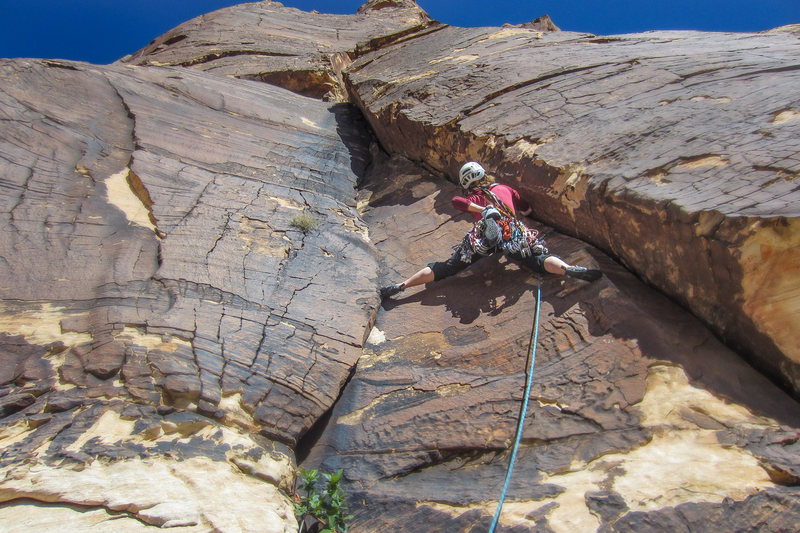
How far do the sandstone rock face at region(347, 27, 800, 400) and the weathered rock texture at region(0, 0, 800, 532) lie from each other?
22mm

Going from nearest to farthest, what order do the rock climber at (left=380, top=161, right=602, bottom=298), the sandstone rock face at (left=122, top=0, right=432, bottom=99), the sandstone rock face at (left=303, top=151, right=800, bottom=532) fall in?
the sandstone rock face at (left=303, top=151, right=800, bottom=532), the rock climber at (left=380, top=161, right=602, bottom=298), the sandstone rock face at (left=122, top=0, right=432, bottom=99)

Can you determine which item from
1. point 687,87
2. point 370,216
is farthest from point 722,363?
point 370,216

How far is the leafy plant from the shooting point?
8.59ft

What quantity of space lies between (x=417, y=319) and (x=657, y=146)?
2182 mm

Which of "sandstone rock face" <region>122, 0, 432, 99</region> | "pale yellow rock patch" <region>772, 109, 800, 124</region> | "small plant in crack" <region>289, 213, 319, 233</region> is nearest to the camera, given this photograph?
"pale yellow rock patch" <region>772, 109, 800, 124</region>

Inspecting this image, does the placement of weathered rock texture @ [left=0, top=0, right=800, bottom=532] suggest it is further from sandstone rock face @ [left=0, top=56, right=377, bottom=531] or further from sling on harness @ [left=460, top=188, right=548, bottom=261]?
sling on harness @ [left=460, top=188, right=548, bottom=261]

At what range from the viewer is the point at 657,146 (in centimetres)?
363

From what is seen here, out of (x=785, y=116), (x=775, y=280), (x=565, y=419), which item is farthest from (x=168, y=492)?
(x=785, y=116)

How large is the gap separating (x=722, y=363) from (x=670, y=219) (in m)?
0.90

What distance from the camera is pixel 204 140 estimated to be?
557 cm

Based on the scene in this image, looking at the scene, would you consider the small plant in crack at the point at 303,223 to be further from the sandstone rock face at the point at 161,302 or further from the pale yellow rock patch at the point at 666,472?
the pale yellow rock patch at the point at 666,472

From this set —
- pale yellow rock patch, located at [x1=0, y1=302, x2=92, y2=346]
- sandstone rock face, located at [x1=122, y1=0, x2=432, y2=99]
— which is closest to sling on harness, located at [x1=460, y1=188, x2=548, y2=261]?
A: pale yellow rock patch, located at [x1=0, y1=302, x2=92, y2=346]

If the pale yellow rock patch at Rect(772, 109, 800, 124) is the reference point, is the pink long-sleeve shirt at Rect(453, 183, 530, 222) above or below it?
below

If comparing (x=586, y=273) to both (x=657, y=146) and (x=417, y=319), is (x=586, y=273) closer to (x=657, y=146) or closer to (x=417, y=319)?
(x=657, y=146)
